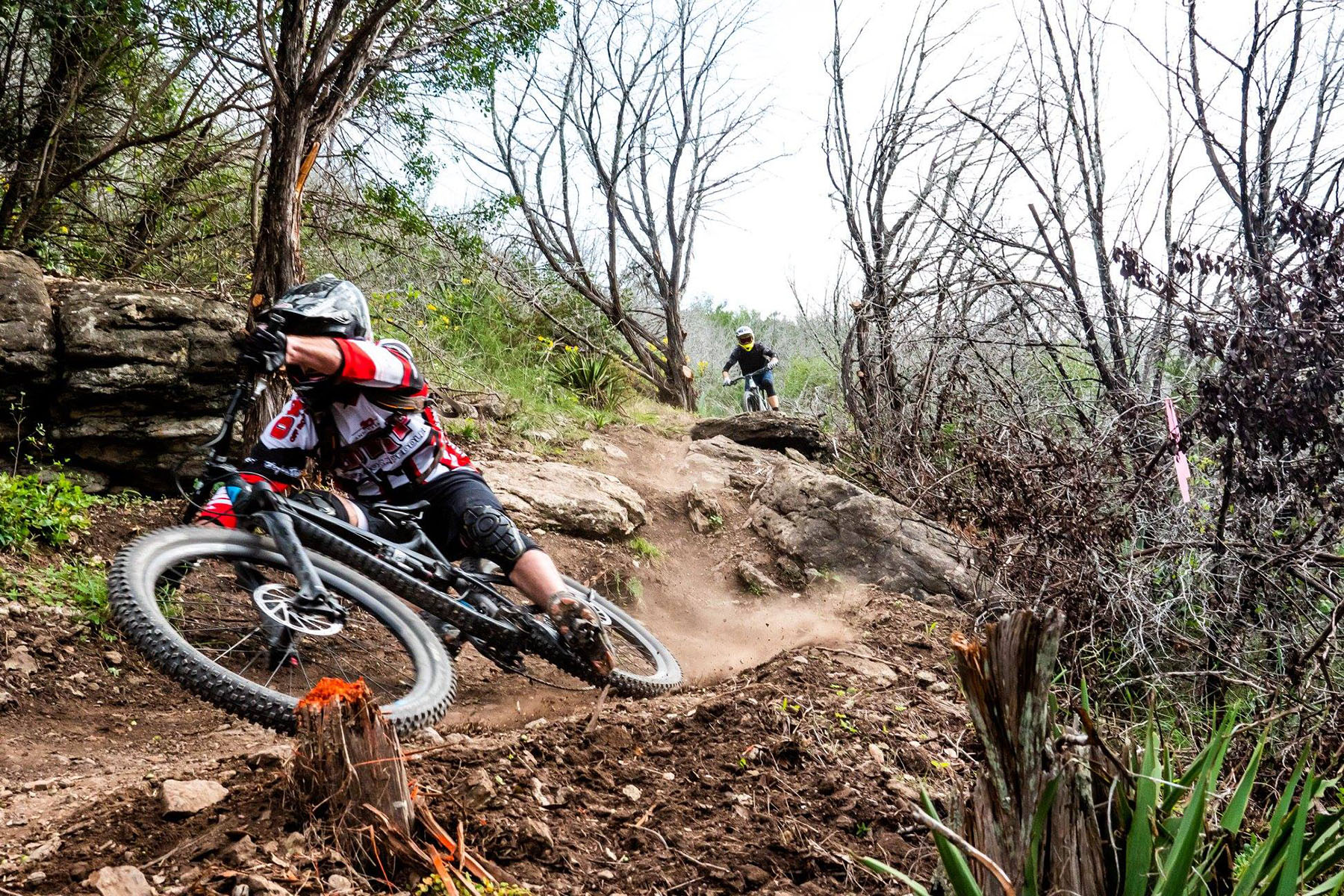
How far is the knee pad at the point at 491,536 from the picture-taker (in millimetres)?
3941

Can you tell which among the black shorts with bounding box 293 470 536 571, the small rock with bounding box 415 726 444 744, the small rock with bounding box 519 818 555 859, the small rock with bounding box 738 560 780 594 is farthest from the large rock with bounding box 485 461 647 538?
the small rock with bounding box 519 818 555 859

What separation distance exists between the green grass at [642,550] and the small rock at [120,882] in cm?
517

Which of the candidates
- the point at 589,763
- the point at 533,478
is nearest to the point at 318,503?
the point at 589,763

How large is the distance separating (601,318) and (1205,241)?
30.6 feet

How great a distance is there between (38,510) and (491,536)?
7.94 feet

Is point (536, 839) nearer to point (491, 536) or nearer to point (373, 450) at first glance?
point (491, 536)

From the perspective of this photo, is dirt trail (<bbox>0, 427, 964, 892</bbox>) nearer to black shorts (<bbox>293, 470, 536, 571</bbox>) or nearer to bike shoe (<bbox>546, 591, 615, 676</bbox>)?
bike shoe (<bbox>546, 591, 615, 676</bbox>)

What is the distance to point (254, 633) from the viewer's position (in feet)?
11.0

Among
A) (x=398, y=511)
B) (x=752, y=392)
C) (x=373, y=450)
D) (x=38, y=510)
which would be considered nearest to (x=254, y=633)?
(x=398, y=511)

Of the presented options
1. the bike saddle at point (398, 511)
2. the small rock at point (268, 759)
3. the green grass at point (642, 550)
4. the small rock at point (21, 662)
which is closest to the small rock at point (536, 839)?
the small rock at point (268, 759)

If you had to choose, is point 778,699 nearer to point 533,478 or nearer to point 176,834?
point 176,834

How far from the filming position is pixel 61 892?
1.75 meters

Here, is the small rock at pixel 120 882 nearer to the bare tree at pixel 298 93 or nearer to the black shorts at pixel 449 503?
the black shorts at pixel 449 503

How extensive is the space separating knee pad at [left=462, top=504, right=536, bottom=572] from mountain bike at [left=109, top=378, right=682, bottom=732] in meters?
0.13
